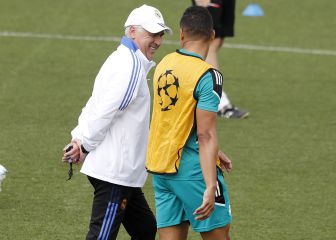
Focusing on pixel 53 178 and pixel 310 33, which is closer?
pixel 53 178

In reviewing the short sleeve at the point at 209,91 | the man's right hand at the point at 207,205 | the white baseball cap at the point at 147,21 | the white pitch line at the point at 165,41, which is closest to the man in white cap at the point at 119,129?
the white baseball cap at the point at 147,21

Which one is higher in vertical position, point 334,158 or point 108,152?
point 108,152

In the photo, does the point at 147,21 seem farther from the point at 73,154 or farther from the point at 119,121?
the point at 73,154

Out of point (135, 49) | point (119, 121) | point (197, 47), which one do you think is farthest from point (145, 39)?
point (119, 121)

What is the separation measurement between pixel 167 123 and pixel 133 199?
0.86m

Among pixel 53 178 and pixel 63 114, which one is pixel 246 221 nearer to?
pixel 53 178

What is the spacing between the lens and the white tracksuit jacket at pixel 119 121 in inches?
249

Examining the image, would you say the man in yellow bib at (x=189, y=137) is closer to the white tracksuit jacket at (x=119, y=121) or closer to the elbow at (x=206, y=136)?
the elbow at (x=206, y=136)

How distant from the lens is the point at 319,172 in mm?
9992

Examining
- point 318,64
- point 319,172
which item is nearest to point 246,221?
point 319,172

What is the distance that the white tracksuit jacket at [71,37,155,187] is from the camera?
631cm

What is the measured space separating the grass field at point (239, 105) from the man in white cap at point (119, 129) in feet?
5.09

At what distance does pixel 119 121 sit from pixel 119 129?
0.05m

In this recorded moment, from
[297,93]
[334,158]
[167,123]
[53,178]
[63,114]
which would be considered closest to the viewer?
[167,123]
